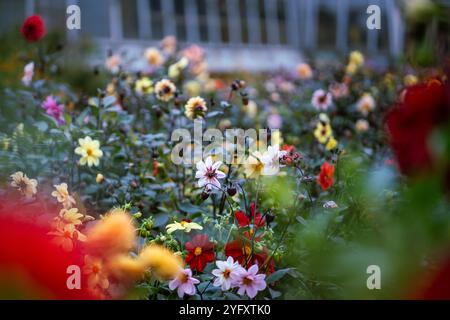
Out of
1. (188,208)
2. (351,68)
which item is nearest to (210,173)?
(188,208)

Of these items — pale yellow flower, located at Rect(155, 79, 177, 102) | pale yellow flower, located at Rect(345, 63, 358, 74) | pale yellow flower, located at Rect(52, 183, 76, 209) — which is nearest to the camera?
pale yellow flower, located at Rect(52, 183, 76, 209)

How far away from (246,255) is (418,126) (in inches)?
31.6

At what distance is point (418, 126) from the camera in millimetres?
422

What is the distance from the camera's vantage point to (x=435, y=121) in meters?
0.41

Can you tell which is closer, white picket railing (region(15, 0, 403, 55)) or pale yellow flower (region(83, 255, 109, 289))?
pale yellow flower (region(83, 255, 109, 289))

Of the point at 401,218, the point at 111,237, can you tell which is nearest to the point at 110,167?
the point at 111,237

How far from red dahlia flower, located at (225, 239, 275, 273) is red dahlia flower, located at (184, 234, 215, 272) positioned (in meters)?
0.05

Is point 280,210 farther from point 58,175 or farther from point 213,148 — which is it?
point 58,175

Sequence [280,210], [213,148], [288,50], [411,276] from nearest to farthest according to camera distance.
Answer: [411,276] < [280,210] < [213,148] < [288,50]

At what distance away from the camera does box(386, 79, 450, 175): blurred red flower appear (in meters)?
0.40

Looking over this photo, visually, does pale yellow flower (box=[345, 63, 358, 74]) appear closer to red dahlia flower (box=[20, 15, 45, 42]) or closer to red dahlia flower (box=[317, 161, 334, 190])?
red dahlia flower (box=[317, 161, 334, 190])

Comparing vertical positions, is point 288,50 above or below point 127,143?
above

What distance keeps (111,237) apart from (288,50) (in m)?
7.47

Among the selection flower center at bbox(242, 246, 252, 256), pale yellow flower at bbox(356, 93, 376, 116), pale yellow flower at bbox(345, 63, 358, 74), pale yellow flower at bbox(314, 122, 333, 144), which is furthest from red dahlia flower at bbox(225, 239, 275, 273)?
pale yellow flower at bbox(345, 63, 358, 74)
